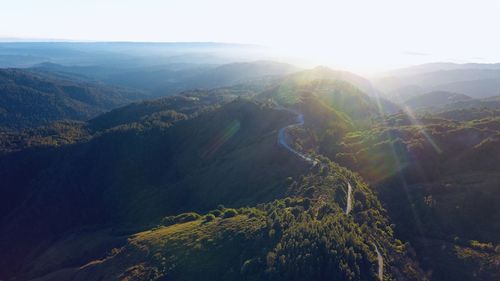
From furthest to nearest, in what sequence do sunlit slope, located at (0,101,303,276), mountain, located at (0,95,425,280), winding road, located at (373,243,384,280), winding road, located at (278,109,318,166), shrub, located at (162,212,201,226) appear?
sunlit slope, located at (0,101,303,276) → winding road, located at (278,109,318,166) → shrub, located at (162,212,201,226) → mountain, located at (0,95,425,280) → winding road, located at (373,243,384,280)

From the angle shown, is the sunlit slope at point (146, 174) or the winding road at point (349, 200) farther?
the sunlit slope at point (146, 174)

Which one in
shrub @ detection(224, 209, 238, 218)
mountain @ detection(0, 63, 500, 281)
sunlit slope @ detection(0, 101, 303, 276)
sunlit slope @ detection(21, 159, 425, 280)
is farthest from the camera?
sunlit slope @ detection(0, 101, 303, 276)

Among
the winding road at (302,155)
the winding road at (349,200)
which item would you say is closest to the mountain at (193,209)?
the winding road at (349,200)

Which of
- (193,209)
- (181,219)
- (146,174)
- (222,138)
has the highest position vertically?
(222,138)

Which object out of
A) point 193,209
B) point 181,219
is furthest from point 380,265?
point 193,209

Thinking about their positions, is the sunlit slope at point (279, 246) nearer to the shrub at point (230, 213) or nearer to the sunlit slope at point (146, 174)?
the shrub at point (230, 213)

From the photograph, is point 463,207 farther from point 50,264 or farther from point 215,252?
point 50,264

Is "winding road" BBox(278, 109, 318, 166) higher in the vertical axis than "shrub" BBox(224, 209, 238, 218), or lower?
higher

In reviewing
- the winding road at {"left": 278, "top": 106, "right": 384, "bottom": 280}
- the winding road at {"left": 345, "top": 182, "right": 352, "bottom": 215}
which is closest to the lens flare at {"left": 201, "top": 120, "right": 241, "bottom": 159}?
the winding road at {"left": 278, "top": 106, "right": 384, "bottom": 280}

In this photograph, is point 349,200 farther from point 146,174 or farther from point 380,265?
point 146,174

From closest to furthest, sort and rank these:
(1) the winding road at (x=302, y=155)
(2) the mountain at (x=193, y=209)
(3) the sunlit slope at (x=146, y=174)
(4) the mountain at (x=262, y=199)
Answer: (1) the winding road at (x=302, y=155) < (2) the mountain at (x=193, y=209) < (4) the mountain at (x=262, y=199) < (3) the sunlit slope at (x=146, y=174)

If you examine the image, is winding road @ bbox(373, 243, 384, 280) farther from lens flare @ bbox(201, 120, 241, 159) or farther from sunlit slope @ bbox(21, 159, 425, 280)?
lens flare @ bbox(201, 120, 241, 159)

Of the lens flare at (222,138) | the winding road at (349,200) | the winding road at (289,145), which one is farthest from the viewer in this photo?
the lens flare at (222,138)
